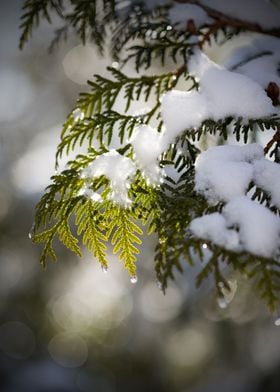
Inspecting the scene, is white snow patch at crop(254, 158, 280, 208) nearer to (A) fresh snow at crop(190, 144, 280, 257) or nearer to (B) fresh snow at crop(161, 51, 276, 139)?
(A) fresh snow at crop(190, 144, 280, 257)

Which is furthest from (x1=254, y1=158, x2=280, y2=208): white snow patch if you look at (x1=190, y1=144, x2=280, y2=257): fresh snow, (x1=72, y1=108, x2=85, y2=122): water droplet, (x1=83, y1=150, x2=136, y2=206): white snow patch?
(x1=72, y1=108, x2=85, y2=122): water droplet

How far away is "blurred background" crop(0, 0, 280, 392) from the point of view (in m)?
7.38

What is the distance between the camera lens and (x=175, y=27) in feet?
6.05

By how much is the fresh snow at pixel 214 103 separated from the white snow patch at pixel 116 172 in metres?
0.19

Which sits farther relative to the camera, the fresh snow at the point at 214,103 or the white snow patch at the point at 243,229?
the fresh snow at the point at 214,103

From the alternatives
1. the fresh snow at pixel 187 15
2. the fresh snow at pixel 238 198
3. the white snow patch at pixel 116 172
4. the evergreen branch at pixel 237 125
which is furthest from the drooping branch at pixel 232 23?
the white snow patch at pixel 116 172

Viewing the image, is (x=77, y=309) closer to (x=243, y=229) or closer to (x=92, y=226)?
(x=92, y=226)

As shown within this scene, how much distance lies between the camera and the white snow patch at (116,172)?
4.04 ft

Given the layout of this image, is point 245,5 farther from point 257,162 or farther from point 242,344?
point 242,344

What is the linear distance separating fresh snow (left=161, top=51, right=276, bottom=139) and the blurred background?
4.16 meters

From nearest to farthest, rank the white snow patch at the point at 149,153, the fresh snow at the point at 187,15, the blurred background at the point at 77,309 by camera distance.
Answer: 1. the white snow patch at the point at 149,153
2. the fresh snow at the point at 187,15
3. the blurred background at the point at 77,309

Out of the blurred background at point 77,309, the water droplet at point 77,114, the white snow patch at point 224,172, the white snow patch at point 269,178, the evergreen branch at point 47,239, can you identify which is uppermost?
the water droplet at point 77,114

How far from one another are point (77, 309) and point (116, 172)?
1162 cm

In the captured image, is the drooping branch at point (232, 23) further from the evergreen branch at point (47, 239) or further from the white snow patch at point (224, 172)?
the evergreen branch at point (47, 239)
